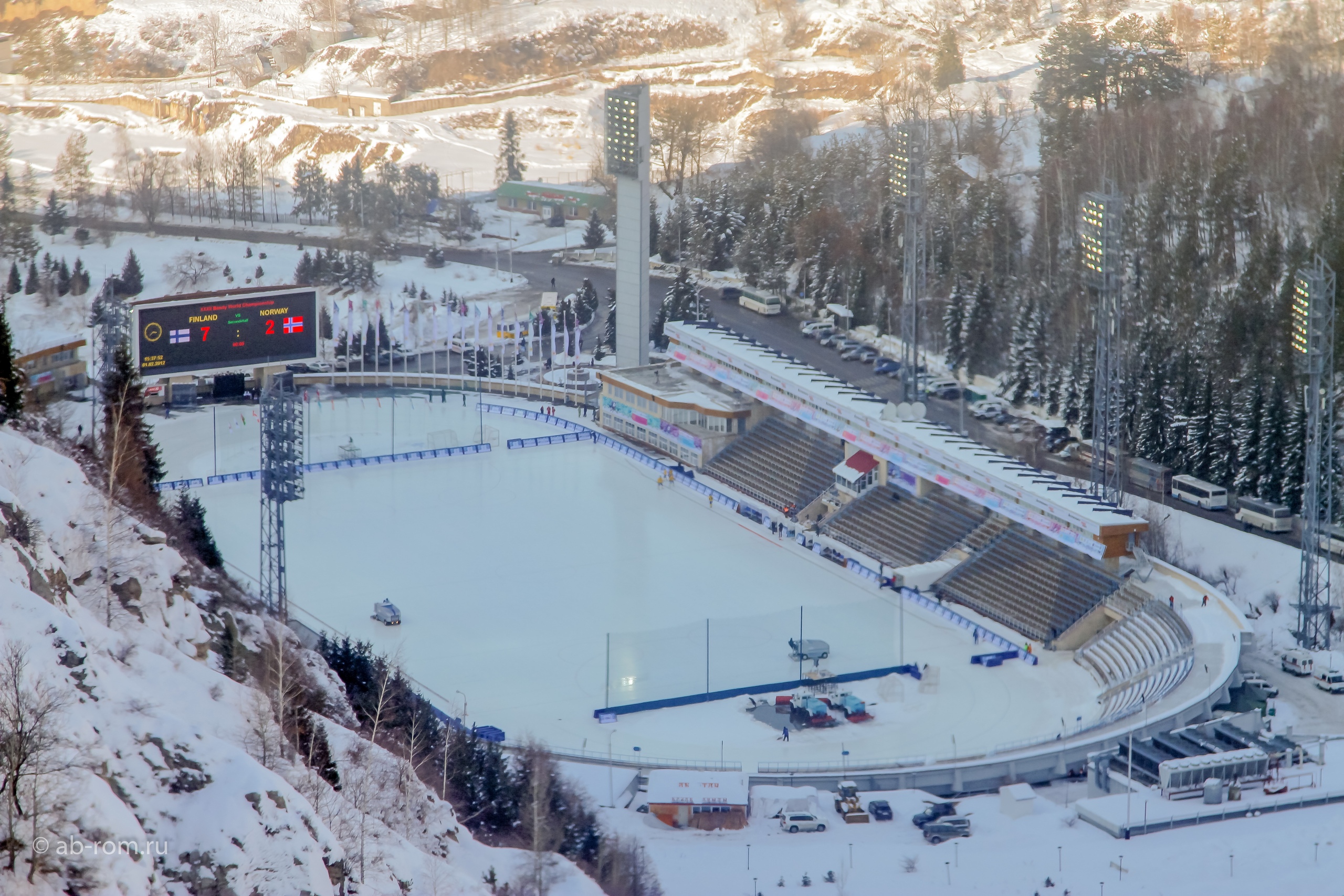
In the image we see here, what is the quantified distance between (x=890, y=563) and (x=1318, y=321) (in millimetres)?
12384

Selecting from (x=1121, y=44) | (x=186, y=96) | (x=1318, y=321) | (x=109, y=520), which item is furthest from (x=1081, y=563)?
(x=186, y=96)

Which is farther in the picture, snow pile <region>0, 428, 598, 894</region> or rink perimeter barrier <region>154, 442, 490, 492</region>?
rink perimeter barrier <region>154, 442, 490, 492</region>

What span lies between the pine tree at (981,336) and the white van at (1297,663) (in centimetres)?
2487

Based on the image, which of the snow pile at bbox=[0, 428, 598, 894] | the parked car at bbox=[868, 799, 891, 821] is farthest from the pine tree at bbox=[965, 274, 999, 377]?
the snow pile at bbox=[0, 428, 598, 894]

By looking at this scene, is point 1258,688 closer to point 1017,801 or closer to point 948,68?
point 1017,801

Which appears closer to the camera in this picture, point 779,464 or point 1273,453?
point 1273,453

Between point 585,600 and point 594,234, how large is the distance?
45027 millimetres

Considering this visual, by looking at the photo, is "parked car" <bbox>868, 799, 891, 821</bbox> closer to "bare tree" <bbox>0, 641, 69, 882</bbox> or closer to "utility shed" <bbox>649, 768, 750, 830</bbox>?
"utility shed" <bbox>649, 768, 750, 830</bbox>

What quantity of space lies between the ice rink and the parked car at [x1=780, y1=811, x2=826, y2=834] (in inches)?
126

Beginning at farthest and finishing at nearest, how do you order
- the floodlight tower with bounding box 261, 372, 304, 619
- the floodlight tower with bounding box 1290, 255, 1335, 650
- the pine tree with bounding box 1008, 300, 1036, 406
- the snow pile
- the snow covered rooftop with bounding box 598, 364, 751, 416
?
the pine tree with bounding box 1008, 300, 1036, 406
the snow covered rooftop with bounding box 598, 364, 751, 416
the floodlight tower with bounding box 1290, 255, 1335, 650
the floodlight tower with bounding box 261, 372, 304, 619
the snow pile

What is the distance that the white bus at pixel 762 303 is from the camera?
74.0 metres

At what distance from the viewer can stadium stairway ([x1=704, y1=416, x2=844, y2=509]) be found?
174 ft

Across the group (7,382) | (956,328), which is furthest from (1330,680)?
(956,328)

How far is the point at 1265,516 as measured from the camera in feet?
156
